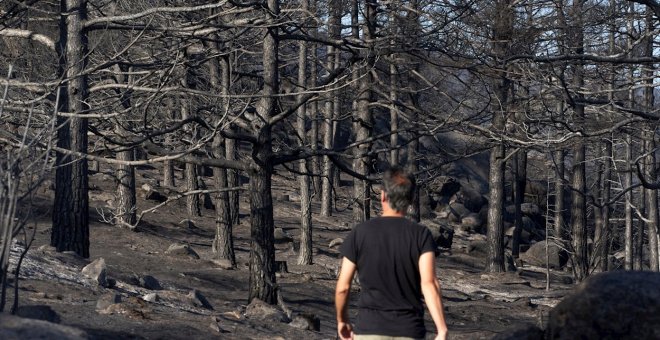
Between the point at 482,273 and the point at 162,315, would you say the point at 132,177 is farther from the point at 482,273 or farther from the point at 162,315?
the point at 162,315

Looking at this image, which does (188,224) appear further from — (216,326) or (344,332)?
(344,332)

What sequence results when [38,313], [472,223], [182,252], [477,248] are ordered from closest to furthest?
[38,313]
[182,252]
[477,248]
[472,223]

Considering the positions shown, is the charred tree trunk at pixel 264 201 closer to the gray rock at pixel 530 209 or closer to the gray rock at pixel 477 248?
the gray rock at pixel 477 248

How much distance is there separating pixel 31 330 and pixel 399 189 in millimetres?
2858

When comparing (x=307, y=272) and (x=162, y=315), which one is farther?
(x=307, y=272)

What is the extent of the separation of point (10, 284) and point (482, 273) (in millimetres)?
16031

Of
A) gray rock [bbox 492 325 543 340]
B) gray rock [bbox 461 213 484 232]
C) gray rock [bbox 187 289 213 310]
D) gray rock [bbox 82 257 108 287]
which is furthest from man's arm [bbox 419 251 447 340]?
gray rock [bbox 461 213 484 232]

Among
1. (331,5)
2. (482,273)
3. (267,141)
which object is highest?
(331,5)

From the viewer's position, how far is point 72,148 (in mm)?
14008

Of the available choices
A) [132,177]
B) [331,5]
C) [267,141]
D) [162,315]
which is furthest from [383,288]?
[132,177]

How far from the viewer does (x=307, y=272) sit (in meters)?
21.3

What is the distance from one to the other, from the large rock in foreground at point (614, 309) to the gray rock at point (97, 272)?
6.29 metres

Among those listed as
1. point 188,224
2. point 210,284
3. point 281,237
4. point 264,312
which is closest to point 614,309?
point 264,312

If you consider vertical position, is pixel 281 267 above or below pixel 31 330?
below
